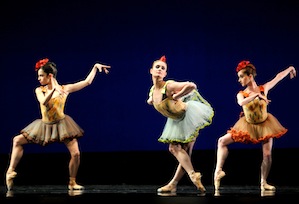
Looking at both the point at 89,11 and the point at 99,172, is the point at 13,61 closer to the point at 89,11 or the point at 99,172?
the point at 89,11

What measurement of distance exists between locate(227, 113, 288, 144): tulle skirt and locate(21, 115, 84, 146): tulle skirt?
1638 mm

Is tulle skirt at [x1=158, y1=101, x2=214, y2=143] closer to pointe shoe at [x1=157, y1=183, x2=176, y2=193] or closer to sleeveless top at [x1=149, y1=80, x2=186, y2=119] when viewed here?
sleeveless top at [x1=149, y1=80, x2=186, y2=119]

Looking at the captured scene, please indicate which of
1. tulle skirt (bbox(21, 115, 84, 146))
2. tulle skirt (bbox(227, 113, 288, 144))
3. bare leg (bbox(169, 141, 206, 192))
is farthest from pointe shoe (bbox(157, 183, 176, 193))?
tulle skirt (bbox(21, 115, 84, 146))

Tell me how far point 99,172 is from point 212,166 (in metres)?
1.43

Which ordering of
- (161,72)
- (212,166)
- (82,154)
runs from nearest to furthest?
(161,72) → (212,166) → (82,154)

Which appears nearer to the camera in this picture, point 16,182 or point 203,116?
point 203,116

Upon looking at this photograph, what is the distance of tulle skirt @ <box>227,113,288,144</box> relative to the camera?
19.2 feet

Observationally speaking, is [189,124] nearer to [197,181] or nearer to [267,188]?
[197,181]

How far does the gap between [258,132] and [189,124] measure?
74 centimetres

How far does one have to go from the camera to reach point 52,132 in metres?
6.27

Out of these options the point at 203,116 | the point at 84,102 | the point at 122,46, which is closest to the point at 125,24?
the point at 122,46

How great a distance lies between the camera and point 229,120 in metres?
7.31

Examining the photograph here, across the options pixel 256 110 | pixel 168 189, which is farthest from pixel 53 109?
pixel 256 110

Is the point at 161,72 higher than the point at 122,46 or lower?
lower
